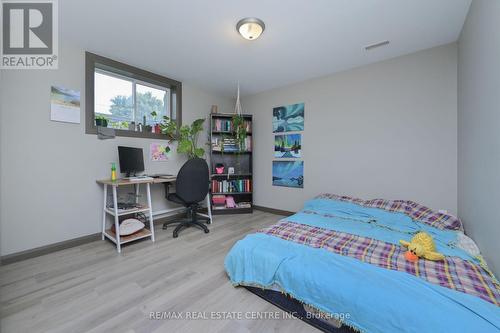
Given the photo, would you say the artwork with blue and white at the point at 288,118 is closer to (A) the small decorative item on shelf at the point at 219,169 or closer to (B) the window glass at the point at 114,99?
(A) the small decorative item on shelf at the point at 219,169

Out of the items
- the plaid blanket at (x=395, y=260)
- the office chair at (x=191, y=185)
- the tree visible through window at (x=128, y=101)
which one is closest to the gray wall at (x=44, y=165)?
the tree visible through window at (x=128, y=101)

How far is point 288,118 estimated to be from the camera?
368 cm

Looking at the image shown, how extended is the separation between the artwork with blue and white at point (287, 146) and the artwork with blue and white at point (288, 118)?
126 mm

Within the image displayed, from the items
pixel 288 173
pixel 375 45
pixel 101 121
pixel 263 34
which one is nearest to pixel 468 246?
pixel 375 45

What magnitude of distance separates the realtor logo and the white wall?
3.10 m

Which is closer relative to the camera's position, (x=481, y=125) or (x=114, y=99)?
(x=481, y=125)

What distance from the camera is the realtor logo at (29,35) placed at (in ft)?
5.97

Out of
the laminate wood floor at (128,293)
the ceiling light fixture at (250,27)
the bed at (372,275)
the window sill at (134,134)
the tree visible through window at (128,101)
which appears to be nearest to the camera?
the bed at (372,275)

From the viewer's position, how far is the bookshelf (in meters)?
3.85

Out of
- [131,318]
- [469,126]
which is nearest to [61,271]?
[131,318]

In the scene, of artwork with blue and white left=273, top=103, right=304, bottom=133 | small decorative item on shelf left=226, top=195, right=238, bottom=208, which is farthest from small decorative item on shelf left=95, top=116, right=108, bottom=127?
artwork with blue and white left=273, top=103, right=304, bottom=133

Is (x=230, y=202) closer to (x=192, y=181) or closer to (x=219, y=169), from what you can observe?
(x=219, y=169)

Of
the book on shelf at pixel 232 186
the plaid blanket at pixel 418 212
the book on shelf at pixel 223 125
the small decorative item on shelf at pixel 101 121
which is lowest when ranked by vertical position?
the plaid blanket at pixel 418 212

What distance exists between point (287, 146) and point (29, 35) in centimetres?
344
